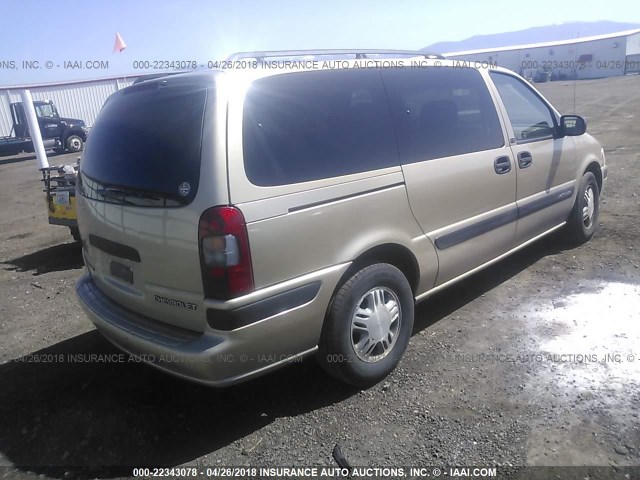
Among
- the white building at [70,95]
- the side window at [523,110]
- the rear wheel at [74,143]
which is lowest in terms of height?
the rear wheel at [74,143]

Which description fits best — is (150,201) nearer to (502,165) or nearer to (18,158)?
(502,165)

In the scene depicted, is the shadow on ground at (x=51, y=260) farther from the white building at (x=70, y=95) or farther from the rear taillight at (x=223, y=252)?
the white building at (x=70, y=95)

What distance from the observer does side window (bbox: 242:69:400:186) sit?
2.55 meters

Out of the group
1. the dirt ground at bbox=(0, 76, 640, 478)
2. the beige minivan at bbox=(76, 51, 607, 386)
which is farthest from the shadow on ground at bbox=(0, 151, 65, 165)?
the beige minivan at bbox=(76, 51, 607, 386)

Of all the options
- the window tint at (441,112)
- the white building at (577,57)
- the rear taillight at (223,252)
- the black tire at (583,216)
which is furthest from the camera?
the white building at (577,57)

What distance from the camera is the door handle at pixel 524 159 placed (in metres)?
4.06

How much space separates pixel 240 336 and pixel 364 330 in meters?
0.86

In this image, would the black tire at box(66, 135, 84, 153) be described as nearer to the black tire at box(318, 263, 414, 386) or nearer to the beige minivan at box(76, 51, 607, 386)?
the beige minivan at box(76, 51, 607, 386)

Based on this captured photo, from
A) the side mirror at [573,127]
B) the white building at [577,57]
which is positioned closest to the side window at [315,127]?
the side mirror at [573,127]

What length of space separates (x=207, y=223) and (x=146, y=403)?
1.40 meters

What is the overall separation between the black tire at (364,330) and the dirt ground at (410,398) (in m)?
0.16

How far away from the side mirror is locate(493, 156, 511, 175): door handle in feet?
3.37

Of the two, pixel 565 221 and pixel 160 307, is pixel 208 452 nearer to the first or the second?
pixel 160 307

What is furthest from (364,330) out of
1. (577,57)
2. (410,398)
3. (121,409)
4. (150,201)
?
(577,57)
